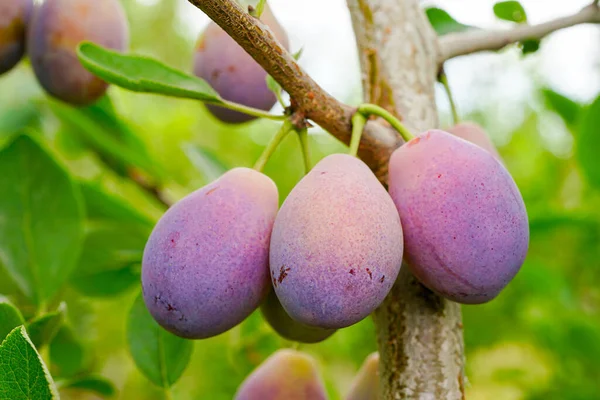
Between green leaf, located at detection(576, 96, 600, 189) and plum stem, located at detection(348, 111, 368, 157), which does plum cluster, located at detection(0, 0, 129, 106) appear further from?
green leaf, located at detection(576, 96, 600, 189)

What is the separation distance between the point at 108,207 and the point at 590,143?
0.97m

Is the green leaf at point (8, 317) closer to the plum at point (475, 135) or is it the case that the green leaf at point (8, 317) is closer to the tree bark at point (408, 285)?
the tree bark at point (408, 285)

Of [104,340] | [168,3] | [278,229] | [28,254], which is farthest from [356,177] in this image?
[168,3]

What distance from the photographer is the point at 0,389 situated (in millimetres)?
556

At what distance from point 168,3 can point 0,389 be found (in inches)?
181

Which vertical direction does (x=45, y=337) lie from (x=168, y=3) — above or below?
above

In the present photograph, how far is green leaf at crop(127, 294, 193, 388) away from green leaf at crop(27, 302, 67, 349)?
6.0 inches

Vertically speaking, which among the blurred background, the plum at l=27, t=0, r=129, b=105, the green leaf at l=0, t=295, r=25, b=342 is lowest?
the blurred background

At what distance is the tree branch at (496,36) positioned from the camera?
3.10 feet

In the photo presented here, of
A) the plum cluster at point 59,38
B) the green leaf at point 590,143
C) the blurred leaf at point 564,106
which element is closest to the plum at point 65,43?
the plum cluster at point 59,38

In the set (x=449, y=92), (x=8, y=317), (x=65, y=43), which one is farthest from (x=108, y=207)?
(x=449, y=92)

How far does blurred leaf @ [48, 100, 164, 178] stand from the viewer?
1342 millimetres

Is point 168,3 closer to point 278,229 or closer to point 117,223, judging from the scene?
point 117,223

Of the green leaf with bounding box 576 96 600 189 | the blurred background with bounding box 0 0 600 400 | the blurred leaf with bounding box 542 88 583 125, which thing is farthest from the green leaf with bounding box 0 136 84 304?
the blurred leaf with bounding box 542 88 583 125
